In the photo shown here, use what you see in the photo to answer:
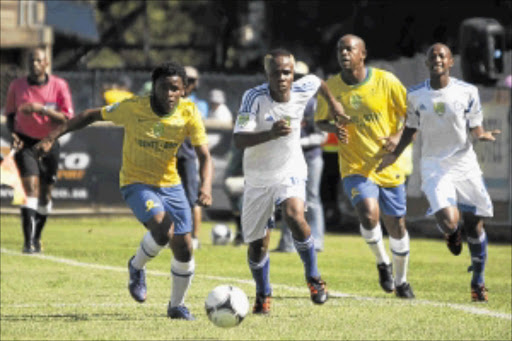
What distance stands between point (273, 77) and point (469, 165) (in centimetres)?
270

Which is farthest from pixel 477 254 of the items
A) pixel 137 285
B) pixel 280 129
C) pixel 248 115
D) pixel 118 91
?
pixel 118 91

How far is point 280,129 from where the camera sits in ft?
37.6

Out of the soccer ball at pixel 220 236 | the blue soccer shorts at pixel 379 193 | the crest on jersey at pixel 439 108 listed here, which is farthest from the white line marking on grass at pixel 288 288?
the soccer ball at pixel 220 236

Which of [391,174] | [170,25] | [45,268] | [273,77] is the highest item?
[273,77]

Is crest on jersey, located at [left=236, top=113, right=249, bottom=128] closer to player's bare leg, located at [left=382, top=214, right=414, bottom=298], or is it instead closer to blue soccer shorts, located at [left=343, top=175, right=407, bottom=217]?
blue soccer shorts, located at [left=343, top=175, right=407, bottom=217]

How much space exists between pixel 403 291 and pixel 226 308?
3241 millimetres

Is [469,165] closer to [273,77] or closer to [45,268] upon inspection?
[273,77]

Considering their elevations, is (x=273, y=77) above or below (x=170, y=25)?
above

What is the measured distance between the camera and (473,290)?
13.6 metres

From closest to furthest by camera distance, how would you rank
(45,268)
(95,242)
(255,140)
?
(255,140) < (45,268) < (95,242)

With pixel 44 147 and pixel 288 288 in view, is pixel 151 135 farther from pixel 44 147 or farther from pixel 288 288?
pixel 288 288

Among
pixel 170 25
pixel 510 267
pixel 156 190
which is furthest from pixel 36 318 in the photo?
pixel 170 25

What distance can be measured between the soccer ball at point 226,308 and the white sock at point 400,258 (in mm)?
2985

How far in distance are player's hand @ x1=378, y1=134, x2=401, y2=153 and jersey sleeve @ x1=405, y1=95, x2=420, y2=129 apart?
24 centimetres
